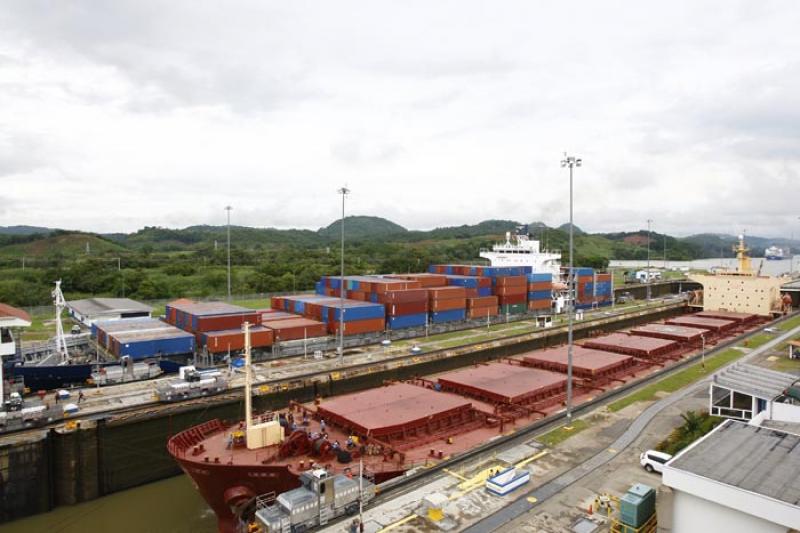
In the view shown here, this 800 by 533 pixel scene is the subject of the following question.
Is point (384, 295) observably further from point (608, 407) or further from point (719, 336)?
point (719, 336)

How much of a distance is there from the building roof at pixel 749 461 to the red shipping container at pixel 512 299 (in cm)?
4743

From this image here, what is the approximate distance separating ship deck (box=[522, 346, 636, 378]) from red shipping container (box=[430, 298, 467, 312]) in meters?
18.1

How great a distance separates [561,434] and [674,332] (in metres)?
32.9

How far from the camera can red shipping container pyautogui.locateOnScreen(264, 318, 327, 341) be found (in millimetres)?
43031

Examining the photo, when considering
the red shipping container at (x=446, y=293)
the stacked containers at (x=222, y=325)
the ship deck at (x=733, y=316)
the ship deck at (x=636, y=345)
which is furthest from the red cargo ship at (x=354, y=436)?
the ship deck at (x=733, y=316)

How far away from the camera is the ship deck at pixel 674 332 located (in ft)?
154

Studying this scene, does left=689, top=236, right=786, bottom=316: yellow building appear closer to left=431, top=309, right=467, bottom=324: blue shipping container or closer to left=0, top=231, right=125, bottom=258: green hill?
left=431, top=309, right=467, bottom=324: blue shipping container

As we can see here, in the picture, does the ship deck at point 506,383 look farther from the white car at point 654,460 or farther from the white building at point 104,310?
the white building at point 104,310

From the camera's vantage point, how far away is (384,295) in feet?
169

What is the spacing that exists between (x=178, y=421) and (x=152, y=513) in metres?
5.40

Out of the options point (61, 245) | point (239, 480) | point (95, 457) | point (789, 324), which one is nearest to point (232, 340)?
point (95, 457)

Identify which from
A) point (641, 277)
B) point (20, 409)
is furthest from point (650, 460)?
point (641, 277)

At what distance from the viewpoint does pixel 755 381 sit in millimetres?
24875

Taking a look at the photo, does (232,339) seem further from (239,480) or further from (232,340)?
(239,480)
